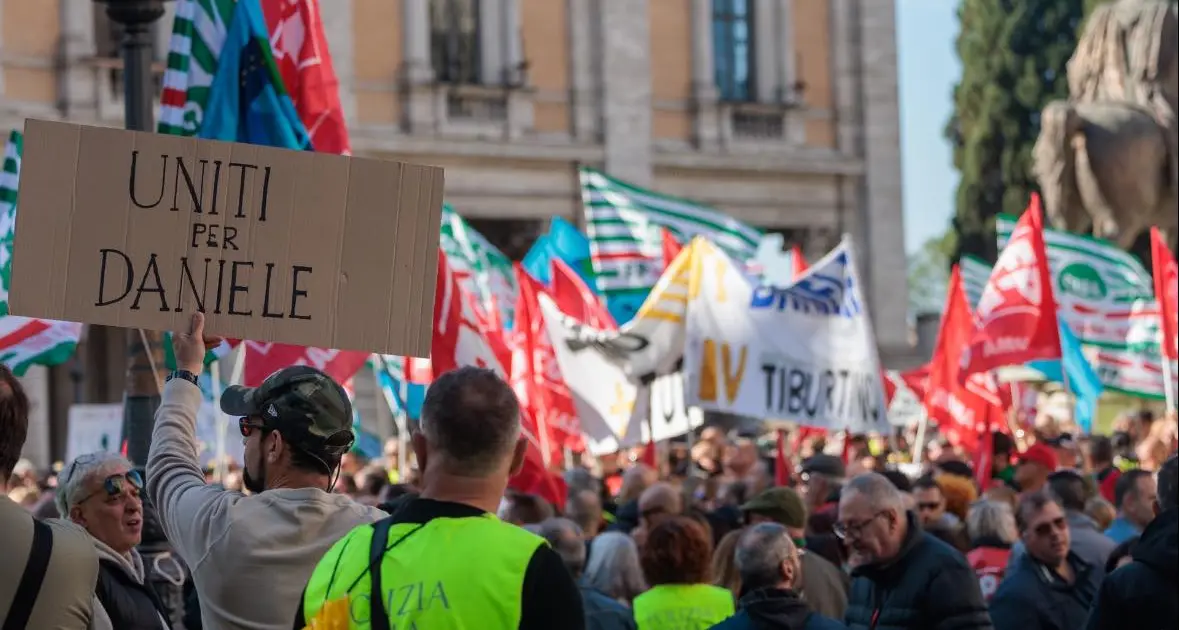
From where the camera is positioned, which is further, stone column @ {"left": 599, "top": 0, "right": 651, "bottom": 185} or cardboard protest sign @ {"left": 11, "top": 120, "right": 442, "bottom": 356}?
stone column @ {"left": 599, "top": 0, "right": 651, "bottom": 185}

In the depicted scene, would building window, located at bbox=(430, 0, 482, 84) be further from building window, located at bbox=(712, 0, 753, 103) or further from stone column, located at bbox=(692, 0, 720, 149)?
building window, located at bbox=(712, 0, 753, 103)

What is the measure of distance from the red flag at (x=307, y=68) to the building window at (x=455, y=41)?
77.9 feet

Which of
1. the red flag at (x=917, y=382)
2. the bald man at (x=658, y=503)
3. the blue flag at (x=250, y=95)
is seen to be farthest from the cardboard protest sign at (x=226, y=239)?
the red flag at (x=917, y=382)

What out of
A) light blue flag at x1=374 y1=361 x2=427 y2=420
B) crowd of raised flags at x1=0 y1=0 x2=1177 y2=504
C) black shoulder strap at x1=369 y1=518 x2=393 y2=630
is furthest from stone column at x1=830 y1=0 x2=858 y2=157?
black shoulder strap at x1=369 y1=518 x2=393 y2=630

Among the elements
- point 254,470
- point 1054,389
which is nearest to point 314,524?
point 254,470

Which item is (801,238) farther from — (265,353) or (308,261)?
(308,261)

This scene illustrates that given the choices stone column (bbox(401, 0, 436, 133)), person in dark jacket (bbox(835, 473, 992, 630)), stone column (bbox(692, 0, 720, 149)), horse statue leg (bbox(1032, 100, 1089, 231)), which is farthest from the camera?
stone column (bbox(692, 0, 720, 149))

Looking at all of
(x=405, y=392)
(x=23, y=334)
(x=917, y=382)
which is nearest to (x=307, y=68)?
(x=23, y=334)

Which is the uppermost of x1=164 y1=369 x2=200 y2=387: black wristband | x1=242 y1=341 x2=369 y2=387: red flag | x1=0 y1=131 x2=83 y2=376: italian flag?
x1=0 y1=131 x2=83 y2=376: italian flag

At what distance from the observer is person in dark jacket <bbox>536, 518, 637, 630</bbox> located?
281 inches

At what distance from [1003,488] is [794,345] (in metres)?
3.11

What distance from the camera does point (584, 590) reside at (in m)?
7.41

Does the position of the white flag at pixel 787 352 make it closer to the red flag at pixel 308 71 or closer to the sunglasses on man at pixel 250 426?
the red flag at pixel 308 71

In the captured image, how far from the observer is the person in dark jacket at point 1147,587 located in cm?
567
